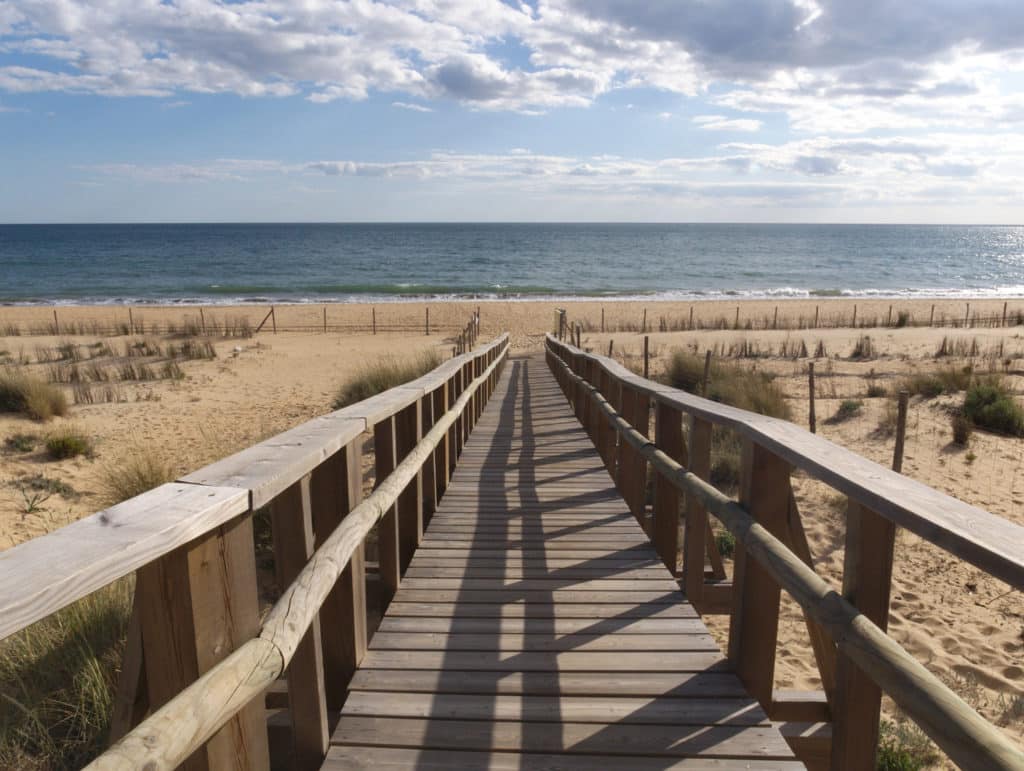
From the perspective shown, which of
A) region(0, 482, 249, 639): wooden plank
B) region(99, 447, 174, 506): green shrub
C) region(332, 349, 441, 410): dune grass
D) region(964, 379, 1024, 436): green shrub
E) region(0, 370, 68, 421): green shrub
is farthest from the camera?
region(332, 349, 441, 410): dune grass

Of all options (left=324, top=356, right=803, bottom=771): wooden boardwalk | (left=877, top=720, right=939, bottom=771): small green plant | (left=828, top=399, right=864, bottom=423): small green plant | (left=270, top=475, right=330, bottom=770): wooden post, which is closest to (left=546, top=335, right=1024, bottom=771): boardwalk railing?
(left=324, top=356, right=803, bottom=771): wooden boardwalk

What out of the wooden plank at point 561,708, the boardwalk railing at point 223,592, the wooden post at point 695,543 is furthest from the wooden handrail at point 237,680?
the wooden post at point 695,543

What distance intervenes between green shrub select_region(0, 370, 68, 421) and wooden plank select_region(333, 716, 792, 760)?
1224 cm

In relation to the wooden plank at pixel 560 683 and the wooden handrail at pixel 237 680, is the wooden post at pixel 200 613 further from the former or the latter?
the wooden plank at pixel 560 683

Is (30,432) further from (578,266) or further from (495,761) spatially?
(578,266)

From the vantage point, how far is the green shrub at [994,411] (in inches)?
438

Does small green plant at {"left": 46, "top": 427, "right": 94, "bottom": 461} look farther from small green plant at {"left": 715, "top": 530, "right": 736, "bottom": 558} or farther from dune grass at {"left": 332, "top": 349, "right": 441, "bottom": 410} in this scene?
small green plant at {"left": 715, "top": 530, "right": 736, "bottom": 558}

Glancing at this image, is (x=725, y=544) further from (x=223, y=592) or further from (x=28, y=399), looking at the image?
(x=28, y=399)

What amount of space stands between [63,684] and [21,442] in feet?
26.3

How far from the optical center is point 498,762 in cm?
219

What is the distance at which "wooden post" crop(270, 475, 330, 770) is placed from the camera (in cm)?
212

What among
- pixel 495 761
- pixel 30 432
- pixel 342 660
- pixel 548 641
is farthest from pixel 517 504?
pixel 30 432

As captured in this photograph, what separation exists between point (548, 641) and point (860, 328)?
30.9 metres

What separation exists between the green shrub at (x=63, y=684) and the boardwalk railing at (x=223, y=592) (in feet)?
5.28
